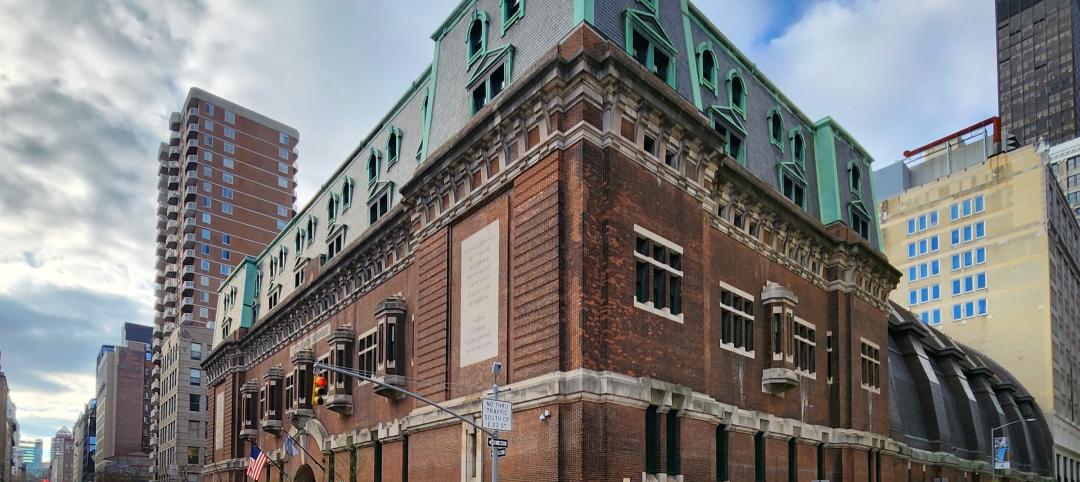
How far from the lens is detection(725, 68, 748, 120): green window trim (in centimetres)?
3709

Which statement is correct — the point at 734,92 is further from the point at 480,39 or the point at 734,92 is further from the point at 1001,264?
the point at 1001,264

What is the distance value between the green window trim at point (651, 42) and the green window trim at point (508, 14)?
4.09 m

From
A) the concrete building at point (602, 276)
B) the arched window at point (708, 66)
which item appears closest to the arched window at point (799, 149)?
the concrete building at point (602, 276)

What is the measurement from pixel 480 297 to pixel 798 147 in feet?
66.5

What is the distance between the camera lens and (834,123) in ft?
148

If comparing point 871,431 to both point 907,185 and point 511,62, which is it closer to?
point 511,62

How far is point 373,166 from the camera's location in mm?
46375

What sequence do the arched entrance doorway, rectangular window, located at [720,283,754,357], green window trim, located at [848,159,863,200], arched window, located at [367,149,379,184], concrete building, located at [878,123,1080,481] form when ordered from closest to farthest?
1. rectangular window, located at [720,283,754,357]
2. green window trim, located at [848,159,863,200]
3. arched window, located at [367,149,379,184]
4. the arched entrance doorway
5. concrete building, located at [878,123,1080,481]

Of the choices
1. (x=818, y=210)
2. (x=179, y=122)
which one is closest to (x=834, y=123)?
(x=818, y=210)

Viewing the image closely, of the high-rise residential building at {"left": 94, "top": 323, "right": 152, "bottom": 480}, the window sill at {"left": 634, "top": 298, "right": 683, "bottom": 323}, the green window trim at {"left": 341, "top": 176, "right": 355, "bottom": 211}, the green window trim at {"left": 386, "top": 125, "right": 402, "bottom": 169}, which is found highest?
the green window trim at {"left": 386, "top": 125, "right": 402, "bottom": 169}

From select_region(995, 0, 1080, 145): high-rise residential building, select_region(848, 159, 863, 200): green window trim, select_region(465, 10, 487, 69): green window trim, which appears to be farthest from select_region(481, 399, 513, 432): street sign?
select_region(995, 0, 1080, 145): high-rise residential building

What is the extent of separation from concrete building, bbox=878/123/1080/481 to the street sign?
75.3 m

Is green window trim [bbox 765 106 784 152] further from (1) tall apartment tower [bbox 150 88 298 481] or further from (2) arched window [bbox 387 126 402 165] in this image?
(1) tall apartment tower [bbox 150 88 298 481]

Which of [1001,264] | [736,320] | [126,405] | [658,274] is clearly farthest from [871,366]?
[126,405]
